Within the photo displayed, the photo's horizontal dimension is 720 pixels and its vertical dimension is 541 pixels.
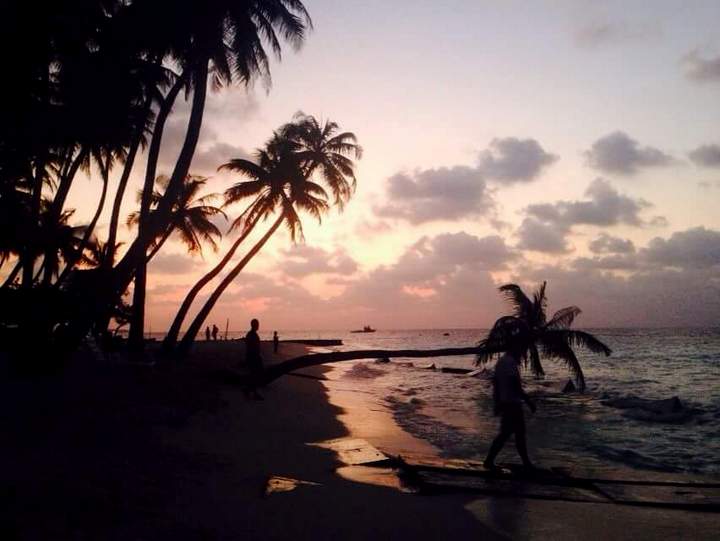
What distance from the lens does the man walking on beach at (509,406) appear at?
Answer: 25.5 ft

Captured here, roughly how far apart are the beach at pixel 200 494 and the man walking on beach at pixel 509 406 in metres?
1.49

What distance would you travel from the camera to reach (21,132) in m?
12.4

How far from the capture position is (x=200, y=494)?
18.7ft

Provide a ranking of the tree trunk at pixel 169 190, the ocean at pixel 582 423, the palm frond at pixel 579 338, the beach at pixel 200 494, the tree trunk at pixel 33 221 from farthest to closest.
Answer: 1. the palm frond at pixel 579 338
2. the tree trunk at pixel 33 221
3. the tree trunk at pixel 169 190
4. the ocean at pixel 582 423
5. the beach at pixel 200 494

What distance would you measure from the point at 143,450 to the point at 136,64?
13.9 meters

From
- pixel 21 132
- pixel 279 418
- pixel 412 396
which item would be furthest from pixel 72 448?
pixel 412 396

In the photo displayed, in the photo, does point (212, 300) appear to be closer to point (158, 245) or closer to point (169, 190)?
point (158, 245)

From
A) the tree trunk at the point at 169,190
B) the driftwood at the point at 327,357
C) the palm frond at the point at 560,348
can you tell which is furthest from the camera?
the palm frond at the point at 560,348

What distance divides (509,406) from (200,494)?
15.8ft

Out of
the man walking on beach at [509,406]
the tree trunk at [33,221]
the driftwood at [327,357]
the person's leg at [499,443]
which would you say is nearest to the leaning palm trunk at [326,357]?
the driftwood at [327,357]

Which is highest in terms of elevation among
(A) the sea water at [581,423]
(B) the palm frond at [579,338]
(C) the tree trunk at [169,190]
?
(C) the tree trunk at [169,190]

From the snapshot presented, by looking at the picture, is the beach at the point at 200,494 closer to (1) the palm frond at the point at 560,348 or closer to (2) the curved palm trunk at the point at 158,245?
(1) the palm frond at the point at 560,348

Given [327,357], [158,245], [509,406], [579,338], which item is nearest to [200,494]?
[327,357]

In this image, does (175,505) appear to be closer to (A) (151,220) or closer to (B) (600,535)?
(B) (600,535)
